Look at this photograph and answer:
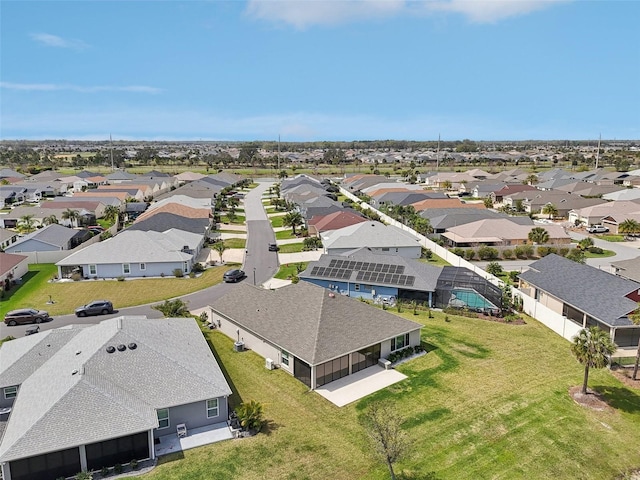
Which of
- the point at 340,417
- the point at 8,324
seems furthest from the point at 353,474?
the point at 8,324

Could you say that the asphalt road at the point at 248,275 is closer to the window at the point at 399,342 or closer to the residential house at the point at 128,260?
the residential house at the point at 128,260

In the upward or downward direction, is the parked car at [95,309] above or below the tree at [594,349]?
below

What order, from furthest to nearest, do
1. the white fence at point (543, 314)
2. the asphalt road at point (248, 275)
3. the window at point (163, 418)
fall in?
the asphalt road at point (248, 275) → the white fence at point (543, 314) → the window at point (163, 418)

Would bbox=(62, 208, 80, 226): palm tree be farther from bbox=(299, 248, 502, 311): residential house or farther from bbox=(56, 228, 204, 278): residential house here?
bbox=(299, 248, 502, 311): residential house

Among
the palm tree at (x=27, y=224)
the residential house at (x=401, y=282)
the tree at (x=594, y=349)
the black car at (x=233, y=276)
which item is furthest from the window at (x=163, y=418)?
the palm tree at (x=27, y=224)

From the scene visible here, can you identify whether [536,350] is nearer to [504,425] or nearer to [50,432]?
[504,425]

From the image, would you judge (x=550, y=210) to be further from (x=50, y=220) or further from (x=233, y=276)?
(x=50, y=220)
